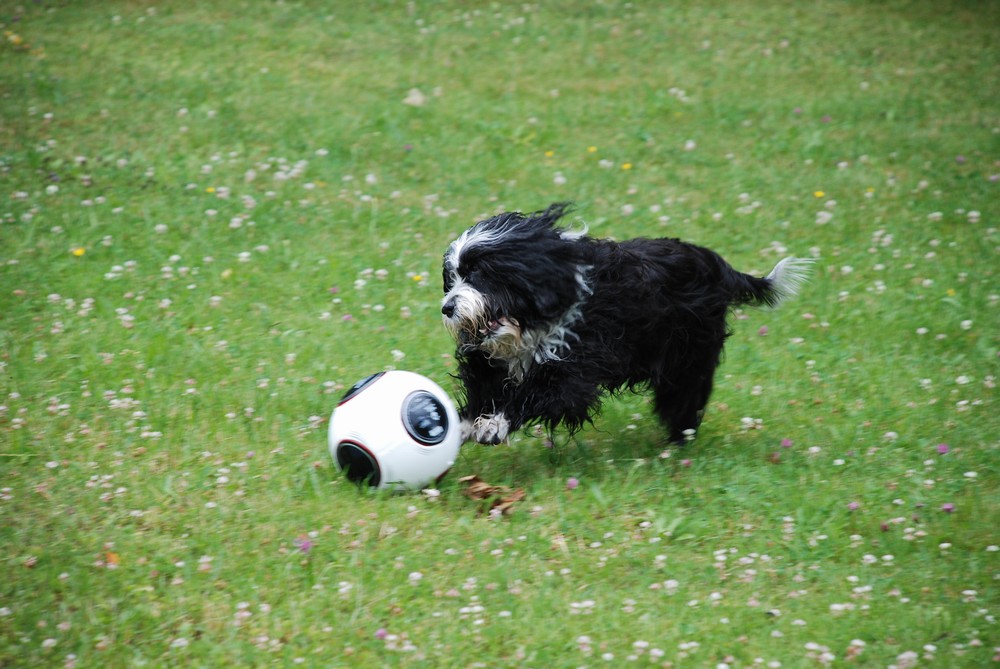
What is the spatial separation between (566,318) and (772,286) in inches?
58.9

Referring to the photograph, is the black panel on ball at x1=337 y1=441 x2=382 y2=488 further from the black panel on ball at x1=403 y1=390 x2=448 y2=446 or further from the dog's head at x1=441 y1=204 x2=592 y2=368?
the dog's head at x1=441 y1=204 x2=592 y2=368

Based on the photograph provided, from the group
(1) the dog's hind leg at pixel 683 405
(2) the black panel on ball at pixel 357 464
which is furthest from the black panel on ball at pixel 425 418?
(1) the dog's hind leg at pixel 683 405

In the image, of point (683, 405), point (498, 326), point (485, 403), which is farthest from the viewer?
point (683, 405)

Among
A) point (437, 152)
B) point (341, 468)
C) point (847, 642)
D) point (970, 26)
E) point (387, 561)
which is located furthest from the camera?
point (970, 26)

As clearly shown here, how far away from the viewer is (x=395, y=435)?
4555 mm

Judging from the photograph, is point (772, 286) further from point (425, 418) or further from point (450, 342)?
point (425, 418)

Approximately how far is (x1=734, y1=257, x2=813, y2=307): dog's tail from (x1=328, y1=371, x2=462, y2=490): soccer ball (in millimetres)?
1979

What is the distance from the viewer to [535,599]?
408cm

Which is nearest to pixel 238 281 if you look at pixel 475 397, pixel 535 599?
pixel 475 397

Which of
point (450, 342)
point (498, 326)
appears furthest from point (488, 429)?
point (450, 342)

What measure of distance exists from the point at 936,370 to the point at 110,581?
5.12 m

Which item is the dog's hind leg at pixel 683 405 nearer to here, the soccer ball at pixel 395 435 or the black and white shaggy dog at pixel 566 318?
the black and white shaggy dog at pixel 566 318

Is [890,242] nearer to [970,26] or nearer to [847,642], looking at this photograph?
[847,642]

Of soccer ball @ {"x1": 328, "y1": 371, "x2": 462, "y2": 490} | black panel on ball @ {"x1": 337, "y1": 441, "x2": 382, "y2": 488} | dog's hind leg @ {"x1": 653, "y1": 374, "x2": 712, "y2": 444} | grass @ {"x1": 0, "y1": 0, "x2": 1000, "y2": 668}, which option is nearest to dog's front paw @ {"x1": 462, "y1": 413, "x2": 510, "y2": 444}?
soccer ball @ {"x1": 328, "y1": 371, "x2": 462, "y2": 490}
